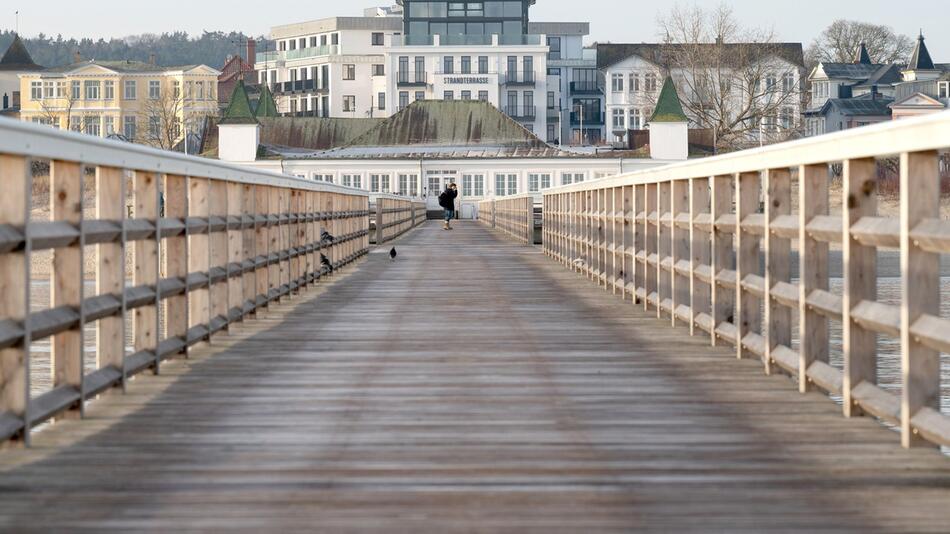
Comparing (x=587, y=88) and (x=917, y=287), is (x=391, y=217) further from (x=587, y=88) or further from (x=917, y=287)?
(x=587, y=88)

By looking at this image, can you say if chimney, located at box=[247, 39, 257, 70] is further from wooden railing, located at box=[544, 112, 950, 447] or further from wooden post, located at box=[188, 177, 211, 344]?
wooden post, located at box=[188, 177, 211, 344]

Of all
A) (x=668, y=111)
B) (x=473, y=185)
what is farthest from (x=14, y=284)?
(x=668, y=111)

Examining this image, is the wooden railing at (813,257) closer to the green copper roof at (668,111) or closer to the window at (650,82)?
the green copper roof at (668,111)

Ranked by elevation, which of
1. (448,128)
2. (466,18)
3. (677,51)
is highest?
(466,18)

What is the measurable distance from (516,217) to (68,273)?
A: 34.4m

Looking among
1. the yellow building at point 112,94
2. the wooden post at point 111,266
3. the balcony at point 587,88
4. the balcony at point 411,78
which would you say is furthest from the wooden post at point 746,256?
the yellow building at point 112,94

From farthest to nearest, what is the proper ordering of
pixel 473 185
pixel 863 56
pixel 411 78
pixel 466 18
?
pixel 863 56 → pixel 466 18 → pixel 411 78 → pixel 473 185

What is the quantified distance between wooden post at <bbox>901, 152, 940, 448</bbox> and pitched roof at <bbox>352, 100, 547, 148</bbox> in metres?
84.9

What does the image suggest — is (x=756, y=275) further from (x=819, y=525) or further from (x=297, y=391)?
(x=819, y=525)

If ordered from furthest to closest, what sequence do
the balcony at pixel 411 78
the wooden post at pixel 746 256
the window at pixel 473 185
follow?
the balcony at pixel 411 78
the window at pixel 473 185
the wooden post at pixel 746 256

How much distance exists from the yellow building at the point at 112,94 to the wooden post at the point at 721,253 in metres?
134

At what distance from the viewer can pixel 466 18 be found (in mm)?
114312

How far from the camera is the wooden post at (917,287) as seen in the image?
20.7 feet

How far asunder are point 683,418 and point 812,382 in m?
1.12
